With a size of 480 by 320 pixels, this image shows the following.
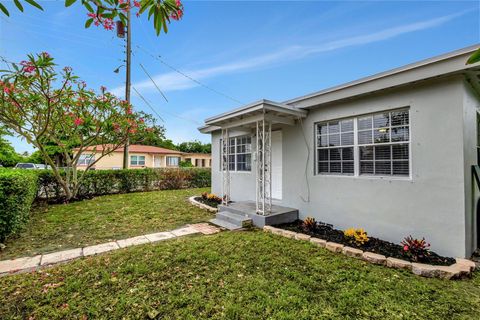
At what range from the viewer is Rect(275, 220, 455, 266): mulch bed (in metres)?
3.71

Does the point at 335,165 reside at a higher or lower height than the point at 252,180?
higher

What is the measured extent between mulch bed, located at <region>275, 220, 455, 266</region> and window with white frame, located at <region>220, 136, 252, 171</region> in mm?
2994

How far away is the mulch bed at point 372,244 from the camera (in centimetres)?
371

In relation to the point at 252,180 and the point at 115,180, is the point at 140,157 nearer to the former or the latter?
the point at 115,180

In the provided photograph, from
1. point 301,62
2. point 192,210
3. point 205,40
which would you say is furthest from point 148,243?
point 301,62

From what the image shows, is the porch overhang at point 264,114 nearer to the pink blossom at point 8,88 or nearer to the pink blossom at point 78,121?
the pink blossom at point 78,121

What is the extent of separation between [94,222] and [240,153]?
507 centimetres

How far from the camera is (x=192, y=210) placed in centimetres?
798

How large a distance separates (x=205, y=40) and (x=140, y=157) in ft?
67.9

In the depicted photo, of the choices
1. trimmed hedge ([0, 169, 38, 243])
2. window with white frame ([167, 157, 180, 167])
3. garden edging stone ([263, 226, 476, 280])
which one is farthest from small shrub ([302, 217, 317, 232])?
window with white frame ([167, 157, 180, 167])

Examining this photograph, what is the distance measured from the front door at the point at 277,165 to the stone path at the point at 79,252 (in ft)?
7.30

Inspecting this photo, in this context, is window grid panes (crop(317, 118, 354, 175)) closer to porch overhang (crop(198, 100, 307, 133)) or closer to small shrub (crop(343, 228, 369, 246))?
porch overhang (crop(198, 100, 307, 133))

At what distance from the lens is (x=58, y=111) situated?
795 cm

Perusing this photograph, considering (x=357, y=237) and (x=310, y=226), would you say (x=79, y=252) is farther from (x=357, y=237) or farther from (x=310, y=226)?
(x=357, y=237)
